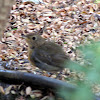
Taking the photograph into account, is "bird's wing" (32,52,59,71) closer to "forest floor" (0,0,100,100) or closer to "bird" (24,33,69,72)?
"bird" (24,33,69,72)

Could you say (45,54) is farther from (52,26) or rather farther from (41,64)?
(52,26)

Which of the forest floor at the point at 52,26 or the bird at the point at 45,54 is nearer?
the bird at the point at 45,54

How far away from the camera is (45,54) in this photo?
3.89 metres

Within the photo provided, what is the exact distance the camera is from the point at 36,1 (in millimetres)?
6742

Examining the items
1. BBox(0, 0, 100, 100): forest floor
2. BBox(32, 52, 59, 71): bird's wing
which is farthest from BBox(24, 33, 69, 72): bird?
BBox(0, 0, 100, 100): forest floor

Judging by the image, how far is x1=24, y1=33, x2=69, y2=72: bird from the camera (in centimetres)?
379

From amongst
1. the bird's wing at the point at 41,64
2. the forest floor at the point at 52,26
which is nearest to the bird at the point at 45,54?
the bird's wing at the point at 41,64

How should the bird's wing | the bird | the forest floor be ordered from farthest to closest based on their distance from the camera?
the forest floor < the bird's wing < the bird

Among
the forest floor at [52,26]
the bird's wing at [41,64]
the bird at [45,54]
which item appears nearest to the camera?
the bird at [45,54]

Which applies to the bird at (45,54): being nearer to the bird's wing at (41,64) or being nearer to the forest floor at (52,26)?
the bird's wing at (41,64)

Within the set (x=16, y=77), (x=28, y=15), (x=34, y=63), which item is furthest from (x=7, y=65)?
(x=28, y=15)

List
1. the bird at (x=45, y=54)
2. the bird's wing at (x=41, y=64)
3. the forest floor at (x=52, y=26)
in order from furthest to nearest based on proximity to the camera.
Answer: the forest floor at (x=52, y=26) < the bird's wing at (x=41, y=64) < the bird at (x=45, y=54)

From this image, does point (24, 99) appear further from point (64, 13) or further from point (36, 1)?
point (36, 1)

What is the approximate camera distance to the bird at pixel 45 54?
3.79 m
